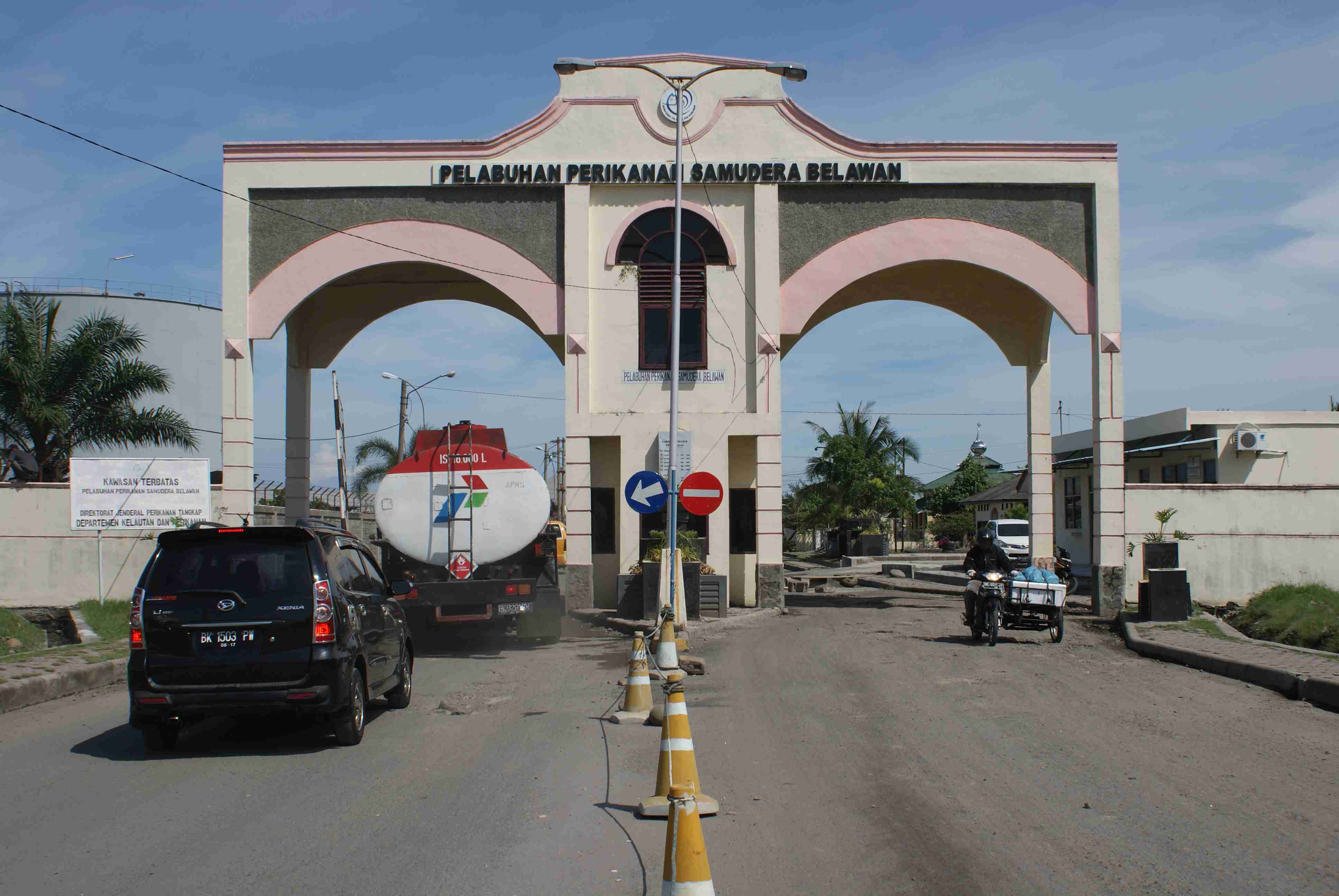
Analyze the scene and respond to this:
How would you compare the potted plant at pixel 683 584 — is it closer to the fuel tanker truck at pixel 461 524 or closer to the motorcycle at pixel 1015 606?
the fuel tanker truck at pixel 461 524

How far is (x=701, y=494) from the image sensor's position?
1881cm

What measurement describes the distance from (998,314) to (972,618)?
1120 centimetres

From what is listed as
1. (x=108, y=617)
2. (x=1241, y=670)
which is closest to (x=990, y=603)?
(x=1241, y=670)

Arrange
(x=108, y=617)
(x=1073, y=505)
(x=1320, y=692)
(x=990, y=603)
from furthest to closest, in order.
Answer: (x=1073, y=505)
(x=108, y=617)
(x=990, y=603)
(x=1320, y=692)

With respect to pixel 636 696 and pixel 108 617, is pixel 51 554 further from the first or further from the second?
pixel 636 696

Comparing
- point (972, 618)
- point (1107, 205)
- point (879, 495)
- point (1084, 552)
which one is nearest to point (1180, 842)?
point (972, 618)

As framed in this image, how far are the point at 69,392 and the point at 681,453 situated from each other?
18.2 meters

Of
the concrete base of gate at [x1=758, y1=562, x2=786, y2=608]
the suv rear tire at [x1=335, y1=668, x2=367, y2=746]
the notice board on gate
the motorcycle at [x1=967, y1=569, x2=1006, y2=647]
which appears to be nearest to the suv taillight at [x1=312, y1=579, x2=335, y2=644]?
the suv rear tire at [x1=335, y1=668, x2=367, y2=746]

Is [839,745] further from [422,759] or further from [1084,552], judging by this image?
[1084,552]

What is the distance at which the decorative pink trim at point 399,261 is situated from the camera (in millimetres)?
22078

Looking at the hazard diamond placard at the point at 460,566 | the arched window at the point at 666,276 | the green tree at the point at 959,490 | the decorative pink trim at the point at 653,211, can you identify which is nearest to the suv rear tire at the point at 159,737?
the hazard diamond placard at the point at 460,566

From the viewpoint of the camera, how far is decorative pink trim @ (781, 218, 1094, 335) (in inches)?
877

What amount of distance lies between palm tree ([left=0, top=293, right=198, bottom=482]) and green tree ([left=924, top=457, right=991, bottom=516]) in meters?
56.4

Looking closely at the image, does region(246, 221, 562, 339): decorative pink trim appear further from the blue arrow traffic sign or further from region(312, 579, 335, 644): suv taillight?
region(312, 579, 335, 644): suv taillight
